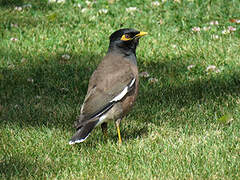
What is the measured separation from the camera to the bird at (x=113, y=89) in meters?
5.06

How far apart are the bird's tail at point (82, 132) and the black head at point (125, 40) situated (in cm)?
100

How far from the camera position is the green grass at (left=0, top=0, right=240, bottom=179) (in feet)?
15.6

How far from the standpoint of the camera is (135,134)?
564 cm

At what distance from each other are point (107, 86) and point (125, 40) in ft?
2.12

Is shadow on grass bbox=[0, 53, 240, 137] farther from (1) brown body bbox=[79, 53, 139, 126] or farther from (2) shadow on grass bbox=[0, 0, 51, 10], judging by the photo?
(2) shadow on grass bbox=[0, 0, 51, 10]

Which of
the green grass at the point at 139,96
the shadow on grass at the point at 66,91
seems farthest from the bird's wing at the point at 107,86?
the shadow on grass at the point at 66,91

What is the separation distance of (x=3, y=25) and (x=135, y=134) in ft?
14.9

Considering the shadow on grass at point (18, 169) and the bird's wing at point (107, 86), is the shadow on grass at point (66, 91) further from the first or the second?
the shadow on grass at point (18, 169)

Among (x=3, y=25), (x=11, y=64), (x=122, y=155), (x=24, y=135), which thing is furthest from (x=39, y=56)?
(x=122, y=155)

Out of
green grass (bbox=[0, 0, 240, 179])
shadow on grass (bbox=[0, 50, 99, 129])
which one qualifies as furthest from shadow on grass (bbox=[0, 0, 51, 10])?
shadow on grass (bbox=[0, 50, 99, 129])

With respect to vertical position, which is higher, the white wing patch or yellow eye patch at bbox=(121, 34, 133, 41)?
yellow eye patch at bbox=(121, 34, 133, 41)

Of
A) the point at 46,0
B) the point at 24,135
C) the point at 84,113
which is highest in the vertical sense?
the point at 84,113

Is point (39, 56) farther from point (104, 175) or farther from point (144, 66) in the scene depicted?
point (104, 175)

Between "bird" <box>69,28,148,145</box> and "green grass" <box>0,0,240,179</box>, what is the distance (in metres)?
0.30
